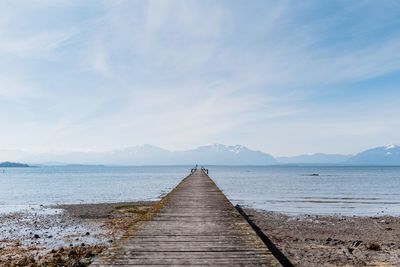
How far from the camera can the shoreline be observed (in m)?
13.6

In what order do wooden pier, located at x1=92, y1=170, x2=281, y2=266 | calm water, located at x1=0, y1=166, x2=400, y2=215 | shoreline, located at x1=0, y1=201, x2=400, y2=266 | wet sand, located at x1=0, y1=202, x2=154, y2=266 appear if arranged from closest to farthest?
wooden pier, located at x1=92, y1=170, x2=281, y2=266 → wet sand, located at x1=0, y1=202, x2=154, y2=266 → shoreline, located at x1=0, y1=201, x2=400, y2=266 → calm water, located at x1=0, y1=166, x2=400, y2=215

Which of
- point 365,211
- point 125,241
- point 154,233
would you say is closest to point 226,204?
point 154,233

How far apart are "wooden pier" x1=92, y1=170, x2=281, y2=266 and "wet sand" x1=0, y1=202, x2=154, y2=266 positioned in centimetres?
162

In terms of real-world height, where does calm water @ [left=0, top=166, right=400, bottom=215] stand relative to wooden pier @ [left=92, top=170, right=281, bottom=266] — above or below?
below

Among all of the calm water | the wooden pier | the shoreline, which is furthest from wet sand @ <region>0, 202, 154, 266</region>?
the calm water

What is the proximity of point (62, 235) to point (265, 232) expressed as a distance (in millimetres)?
9676

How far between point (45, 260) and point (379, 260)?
10949 millimetres

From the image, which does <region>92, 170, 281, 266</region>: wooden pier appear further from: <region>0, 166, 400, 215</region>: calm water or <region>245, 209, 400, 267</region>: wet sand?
<region>0, 166, 400, 215</region>: calm water

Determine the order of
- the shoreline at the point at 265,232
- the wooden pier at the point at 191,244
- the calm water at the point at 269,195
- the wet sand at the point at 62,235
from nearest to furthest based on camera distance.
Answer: the wooden pier at the point at 191,244, the wet sand at the point at 62,235, the shoreline at the point at 265,232, the calm water at the point at 269,195

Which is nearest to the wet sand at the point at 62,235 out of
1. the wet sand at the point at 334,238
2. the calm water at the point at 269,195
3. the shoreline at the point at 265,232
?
the shoreline at the point at 265,232

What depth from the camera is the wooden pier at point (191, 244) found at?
23.9 feet

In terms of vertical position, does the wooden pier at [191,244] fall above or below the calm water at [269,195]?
above

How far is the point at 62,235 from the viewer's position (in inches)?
755

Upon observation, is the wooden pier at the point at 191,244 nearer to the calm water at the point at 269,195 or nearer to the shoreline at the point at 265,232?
the shoreline at the point at 265,232
